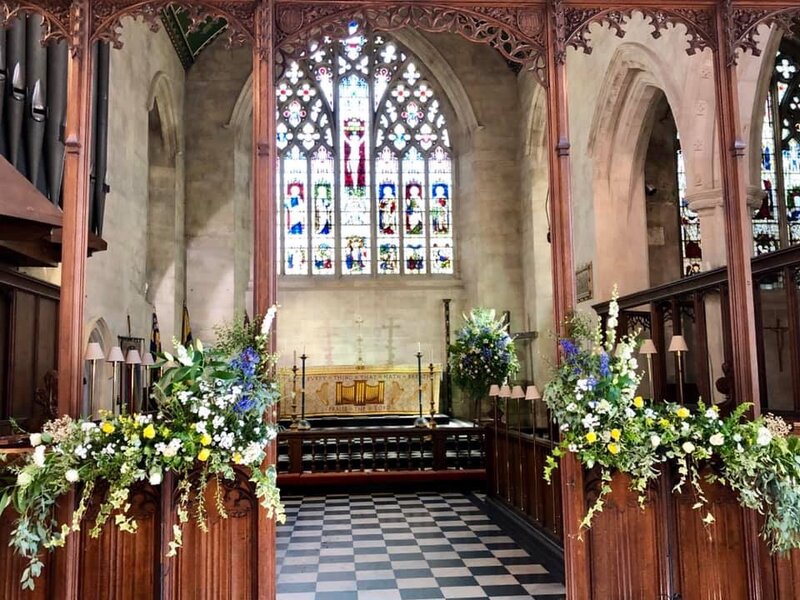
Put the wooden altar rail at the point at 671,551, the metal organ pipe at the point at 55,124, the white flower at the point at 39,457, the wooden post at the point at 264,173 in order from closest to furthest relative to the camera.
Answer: the white flower at the point at 39,457 → the wooden altar rail at the point at 671,551 → the wooden post at the point at 264,173 → the metal organ pipe at the point at 55,124

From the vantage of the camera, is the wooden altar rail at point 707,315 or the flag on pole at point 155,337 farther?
the flag on pole at point 155,337

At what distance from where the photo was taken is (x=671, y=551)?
3455 mm

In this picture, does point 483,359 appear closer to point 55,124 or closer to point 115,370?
point 115,370

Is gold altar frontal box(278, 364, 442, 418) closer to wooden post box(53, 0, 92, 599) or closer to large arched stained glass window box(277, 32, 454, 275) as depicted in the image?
large arched stained glass window box(277, 32, 454, 275)

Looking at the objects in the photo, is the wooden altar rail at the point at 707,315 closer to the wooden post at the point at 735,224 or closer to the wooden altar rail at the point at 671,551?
the wooden post at the point at 735,224

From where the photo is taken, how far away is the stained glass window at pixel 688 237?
1062 centimetres

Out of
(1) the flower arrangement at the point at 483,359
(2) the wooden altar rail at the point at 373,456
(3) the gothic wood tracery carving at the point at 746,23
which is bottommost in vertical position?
(2) the wooden altar rail at the point at 373,456

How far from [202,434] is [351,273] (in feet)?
37.9

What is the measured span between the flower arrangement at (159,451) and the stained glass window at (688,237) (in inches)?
347

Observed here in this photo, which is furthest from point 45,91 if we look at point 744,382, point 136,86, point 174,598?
point 744,382

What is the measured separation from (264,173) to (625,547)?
259 cm

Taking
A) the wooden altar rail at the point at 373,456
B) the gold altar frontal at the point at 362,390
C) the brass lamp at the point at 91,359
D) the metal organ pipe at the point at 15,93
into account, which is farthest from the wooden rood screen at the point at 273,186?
the gold altar frontal at the point at 362,390

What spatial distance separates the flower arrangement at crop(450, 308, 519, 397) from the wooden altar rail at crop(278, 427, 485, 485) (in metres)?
1.11

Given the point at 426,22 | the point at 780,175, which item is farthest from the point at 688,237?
the point at 426,22
